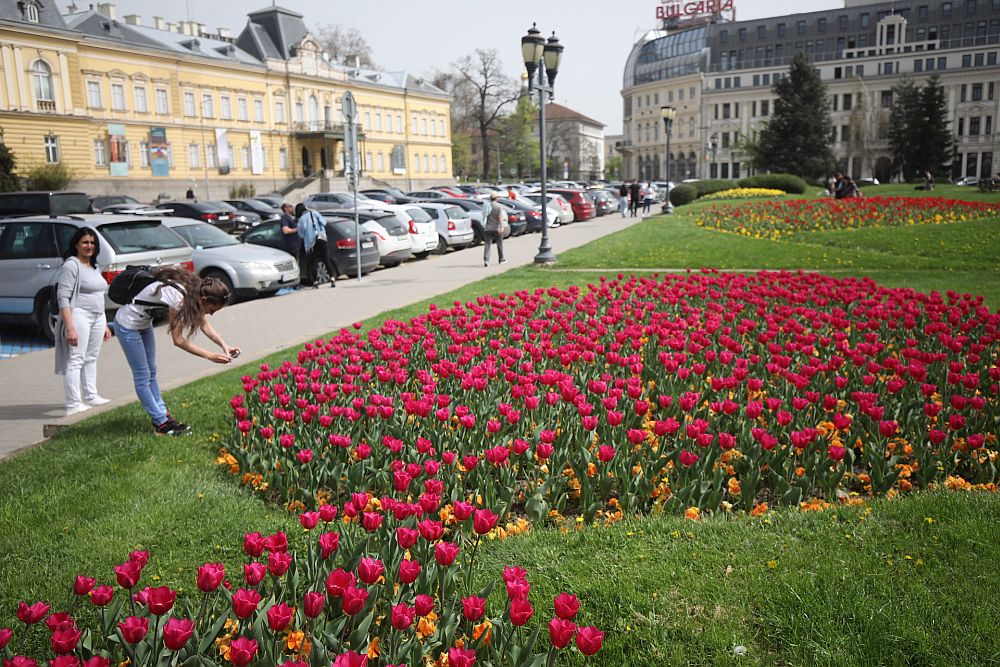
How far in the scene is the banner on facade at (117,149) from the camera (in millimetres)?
54094

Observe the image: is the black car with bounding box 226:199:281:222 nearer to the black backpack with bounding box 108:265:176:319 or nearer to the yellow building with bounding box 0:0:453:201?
the yellow building with bounding box 0:0:453:201

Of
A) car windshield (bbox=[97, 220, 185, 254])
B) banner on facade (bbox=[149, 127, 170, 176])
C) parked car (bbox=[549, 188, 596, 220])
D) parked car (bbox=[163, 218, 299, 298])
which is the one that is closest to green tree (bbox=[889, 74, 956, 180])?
parked car (bbox=[549, 188, 596, 220])

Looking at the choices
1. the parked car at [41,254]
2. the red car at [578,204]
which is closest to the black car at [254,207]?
the red car at [578,204]

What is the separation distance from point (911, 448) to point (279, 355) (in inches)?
269

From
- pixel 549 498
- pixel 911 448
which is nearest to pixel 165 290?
pixel 549 498

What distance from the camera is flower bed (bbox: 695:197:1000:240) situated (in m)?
23.1

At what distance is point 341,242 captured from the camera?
18.0 m

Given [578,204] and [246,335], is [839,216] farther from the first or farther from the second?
[246,335]

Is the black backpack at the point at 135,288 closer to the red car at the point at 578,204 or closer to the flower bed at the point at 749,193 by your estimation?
the red car at the point at 578,204

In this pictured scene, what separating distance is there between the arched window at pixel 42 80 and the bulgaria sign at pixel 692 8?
351 ft

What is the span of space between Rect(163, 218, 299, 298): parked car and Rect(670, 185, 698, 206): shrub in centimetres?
3582

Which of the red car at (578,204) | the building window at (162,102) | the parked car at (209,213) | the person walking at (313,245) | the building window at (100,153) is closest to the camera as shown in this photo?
the person walking at (313,245)

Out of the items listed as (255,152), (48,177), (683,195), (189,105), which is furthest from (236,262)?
(255,152)

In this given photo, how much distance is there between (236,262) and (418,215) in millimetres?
9163
